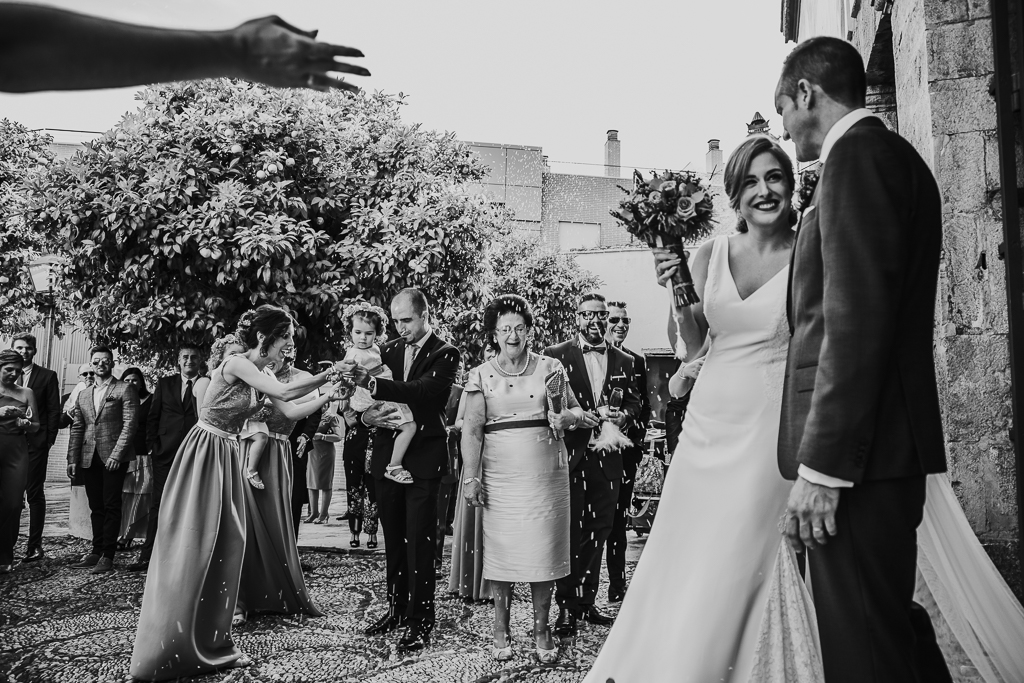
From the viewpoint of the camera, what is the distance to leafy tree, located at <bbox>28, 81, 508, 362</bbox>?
908 cm

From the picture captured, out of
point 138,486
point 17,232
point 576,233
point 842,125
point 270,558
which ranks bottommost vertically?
point 270,558

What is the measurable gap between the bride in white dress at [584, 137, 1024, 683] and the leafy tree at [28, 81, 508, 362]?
6.72 metres

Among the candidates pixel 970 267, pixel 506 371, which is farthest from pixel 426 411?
pixel 970 267

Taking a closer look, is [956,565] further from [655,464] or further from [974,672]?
[655,464]

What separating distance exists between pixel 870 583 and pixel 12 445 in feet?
30.0

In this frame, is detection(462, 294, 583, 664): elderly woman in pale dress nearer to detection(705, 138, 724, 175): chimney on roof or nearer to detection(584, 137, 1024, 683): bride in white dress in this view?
detection(584, 137, 1024, 683): bride in white dress

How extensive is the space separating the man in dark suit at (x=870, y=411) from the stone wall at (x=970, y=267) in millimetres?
1414

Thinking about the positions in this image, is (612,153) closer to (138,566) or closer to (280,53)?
(138,566)

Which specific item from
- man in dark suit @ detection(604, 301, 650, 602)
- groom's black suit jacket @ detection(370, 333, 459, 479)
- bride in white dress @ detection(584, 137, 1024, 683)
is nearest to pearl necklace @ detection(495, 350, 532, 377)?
groom's black suit jacket @ detection(370, 333, 459, 479)

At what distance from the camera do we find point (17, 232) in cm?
1063

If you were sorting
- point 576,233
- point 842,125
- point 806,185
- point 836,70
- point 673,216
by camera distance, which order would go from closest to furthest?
point 842,125 < point 836,70 < point 673,216 < point 806,185 < point 576,233

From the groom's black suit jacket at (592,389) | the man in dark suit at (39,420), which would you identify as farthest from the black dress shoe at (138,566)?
the groom's black suit jacket at (592,389)

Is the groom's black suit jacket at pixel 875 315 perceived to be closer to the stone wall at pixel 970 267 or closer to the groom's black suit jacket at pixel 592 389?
the stone wall at pixel 970 267

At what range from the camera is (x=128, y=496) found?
959cm
